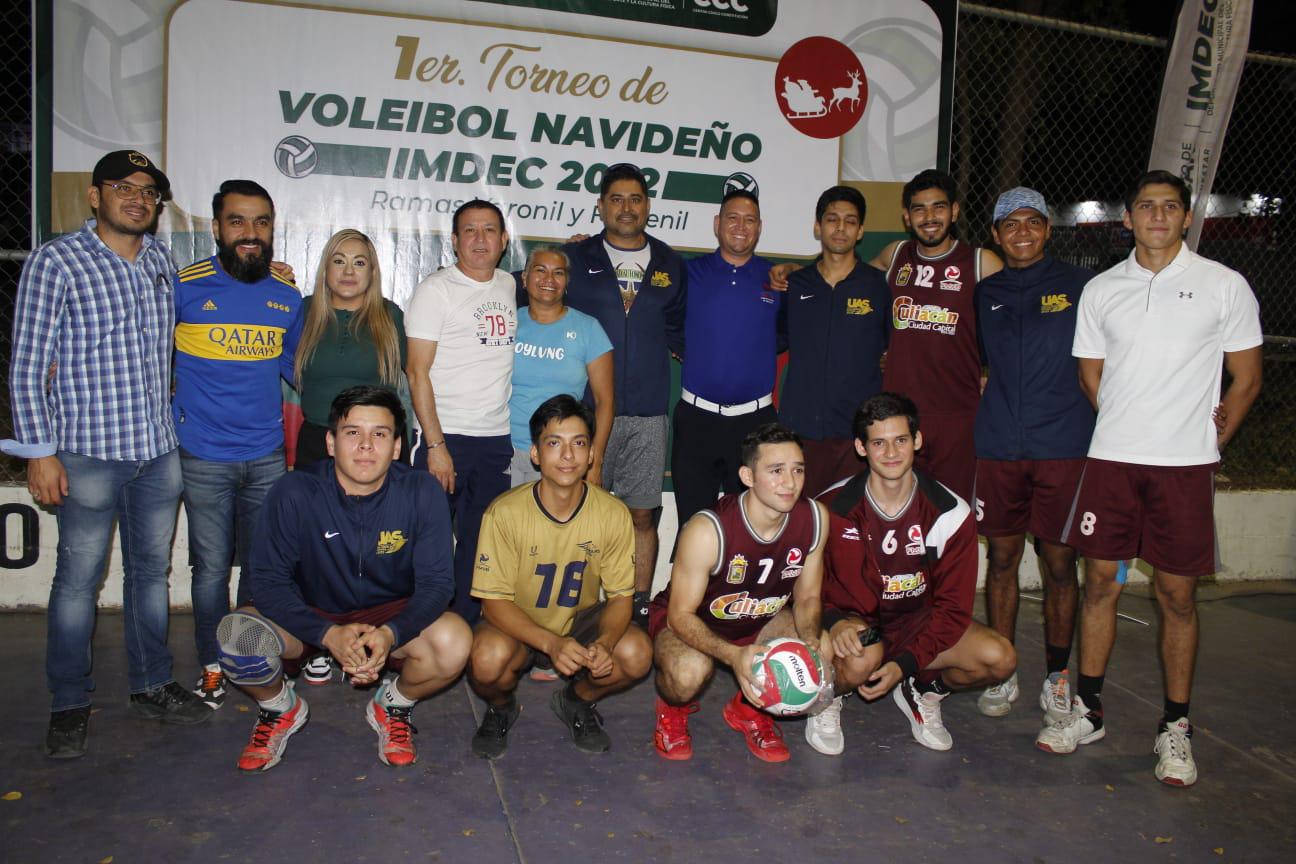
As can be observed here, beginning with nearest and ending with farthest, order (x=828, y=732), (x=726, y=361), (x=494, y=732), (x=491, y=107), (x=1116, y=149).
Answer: (x=494, y=732), (x=828, y=732), (x=726, y=361), (x=491, y=107), (x=1116, y=149)

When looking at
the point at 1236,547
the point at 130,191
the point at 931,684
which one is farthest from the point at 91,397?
the point at 1236,547

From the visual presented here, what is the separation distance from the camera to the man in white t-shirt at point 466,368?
429 centimetres

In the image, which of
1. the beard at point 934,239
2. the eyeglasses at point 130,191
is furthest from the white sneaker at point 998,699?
the eyeglasses at point 130,191

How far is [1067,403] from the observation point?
4168 millimetres

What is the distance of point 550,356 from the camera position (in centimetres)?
443

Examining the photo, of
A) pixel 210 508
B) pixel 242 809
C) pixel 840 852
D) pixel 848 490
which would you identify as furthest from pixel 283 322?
pixel 840 852

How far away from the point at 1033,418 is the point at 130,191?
3811mm

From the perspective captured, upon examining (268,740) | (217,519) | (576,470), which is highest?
(576,470)

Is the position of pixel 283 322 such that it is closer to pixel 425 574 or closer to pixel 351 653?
pixel 425 574

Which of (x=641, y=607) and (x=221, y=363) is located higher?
(x=221, y=363)

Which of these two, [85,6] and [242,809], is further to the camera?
[85,6]

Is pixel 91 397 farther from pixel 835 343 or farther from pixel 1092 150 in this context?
pixel 1092 150

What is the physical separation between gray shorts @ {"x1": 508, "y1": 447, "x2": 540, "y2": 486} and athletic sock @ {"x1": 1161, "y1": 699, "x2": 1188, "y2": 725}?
112 inches

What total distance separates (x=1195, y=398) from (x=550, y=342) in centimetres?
269
